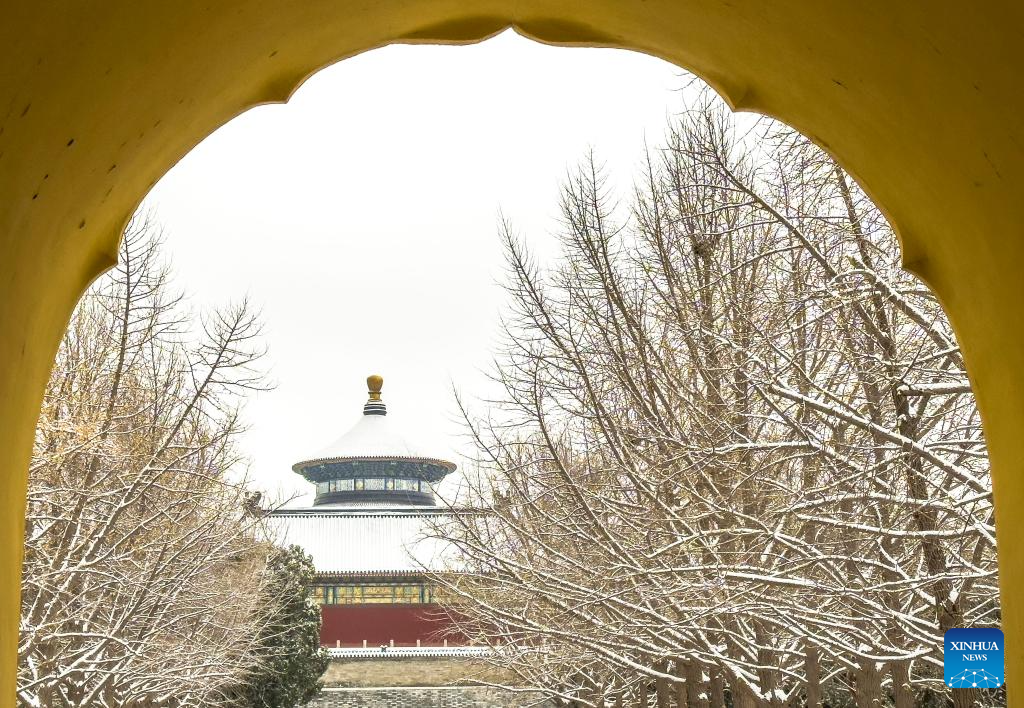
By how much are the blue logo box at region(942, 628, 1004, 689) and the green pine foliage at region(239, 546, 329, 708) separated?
22729 mm

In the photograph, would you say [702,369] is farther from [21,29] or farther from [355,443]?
[355,443]

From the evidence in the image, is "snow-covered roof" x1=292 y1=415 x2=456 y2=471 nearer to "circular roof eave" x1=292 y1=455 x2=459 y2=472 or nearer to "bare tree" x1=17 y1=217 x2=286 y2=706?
"circular roof eave" x1=292 y1=455 x2=459 y2=472

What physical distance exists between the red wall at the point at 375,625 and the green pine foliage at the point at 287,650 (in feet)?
38.8

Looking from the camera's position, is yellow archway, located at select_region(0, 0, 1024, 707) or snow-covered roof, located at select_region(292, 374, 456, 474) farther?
snow-covered roof, located at select_region(292, 374, 456, 474)

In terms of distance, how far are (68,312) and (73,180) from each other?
2.18 feet

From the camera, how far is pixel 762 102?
13.2 ft

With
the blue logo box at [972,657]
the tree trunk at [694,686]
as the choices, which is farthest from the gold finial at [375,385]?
the blue logo box at [972,657]

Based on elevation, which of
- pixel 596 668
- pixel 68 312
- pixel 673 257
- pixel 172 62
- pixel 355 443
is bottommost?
pixel 596 668

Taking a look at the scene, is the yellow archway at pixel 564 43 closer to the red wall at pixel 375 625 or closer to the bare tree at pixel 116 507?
the bare tree at pixel 116 507

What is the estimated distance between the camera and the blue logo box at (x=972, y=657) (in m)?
5.87

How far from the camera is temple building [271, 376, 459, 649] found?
42.4 meters

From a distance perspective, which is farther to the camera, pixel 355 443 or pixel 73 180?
pixel 355 443

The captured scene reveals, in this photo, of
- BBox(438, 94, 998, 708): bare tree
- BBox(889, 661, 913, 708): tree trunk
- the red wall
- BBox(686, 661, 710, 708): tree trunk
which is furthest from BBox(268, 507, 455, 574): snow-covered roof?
BBox(889, 661, 913, 708): tree trunk

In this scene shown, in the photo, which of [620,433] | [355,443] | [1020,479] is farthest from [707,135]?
[355,443]
